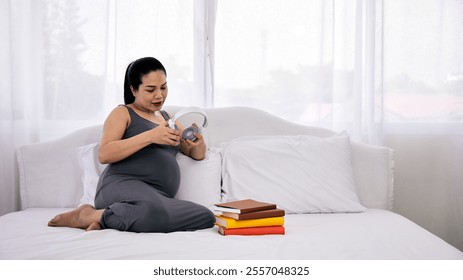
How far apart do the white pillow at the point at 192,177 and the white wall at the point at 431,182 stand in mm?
1103

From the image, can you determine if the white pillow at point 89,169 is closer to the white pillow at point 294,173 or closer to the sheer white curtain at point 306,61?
the white pillow at point 294,173

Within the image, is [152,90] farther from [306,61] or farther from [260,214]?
[306,61]

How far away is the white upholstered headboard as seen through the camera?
2637 mm

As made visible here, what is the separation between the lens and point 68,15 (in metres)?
2.88

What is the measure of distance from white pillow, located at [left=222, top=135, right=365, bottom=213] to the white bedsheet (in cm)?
33

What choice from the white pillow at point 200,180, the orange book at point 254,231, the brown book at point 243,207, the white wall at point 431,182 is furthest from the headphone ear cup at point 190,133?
the white wall at point 431,182

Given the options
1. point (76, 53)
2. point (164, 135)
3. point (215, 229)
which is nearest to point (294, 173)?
point (215, 229)

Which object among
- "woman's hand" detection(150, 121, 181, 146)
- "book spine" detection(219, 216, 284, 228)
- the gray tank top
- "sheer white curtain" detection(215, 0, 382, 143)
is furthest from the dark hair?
"book spine" detection(219, 216, 284, 228)

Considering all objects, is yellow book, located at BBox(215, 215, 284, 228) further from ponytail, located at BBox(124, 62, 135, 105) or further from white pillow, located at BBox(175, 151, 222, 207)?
ponytail, located at BBox(124, 62, 135, 105)

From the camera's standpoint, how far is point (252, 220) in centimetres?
191

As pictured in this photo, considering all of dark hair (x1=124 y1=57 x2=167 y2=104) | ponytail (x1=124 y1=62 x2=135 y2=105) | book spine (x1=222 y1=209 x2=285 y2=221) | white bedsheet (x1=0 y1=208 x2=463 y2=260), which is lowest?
white bedsheet (x1=0 y1=208 x2=463 y2=260)
